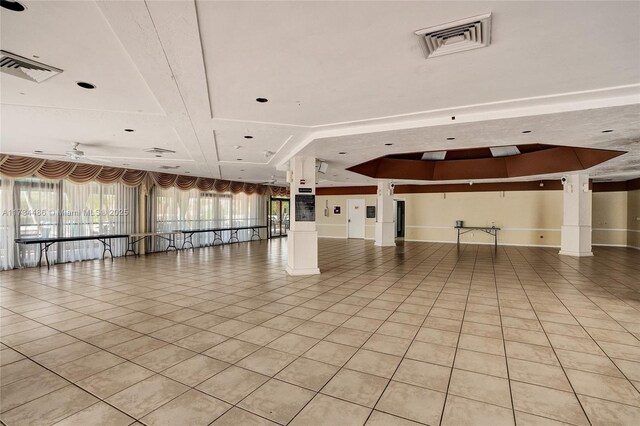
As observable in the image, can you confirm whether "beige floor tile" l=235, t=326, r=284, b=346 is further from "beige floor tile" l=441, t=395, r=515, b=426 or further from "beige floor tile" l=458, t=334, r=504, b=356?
"beige floor tile" l=458, t=334, r=504, b=356

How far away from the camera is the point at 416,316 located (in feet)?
13.8

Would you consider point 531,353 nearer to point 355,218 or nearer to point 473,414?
point 473,414

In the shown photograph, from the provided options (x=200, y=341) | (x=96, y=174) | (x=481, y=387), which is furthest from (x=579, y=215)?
(x=96, y=174)

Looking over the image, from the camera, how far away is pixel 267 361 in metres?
2.95

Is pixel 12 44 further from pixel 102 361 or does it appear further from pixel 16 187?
pixel 16 187

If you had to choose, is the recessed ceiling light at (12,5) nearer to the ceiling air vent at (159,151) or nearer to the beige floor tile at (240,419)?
the beige floor tile at (240,419)

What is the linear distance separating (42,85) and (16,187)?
21.1ft

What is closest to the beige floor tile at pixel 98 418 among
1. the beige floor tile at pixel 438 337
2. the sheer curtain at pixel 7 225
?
the beige floor tile at pixel 438 337

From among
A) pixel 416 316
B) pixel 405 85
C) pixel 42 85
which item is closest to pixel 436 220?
pixel 416 316

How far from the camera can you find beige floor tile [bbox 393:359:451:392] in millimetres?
2557

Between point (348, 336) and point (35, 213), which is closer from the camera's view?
point (348, 336)

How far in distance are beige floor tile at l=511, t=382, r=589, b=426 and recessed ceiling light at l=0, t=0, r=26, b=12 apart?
14.7 feet

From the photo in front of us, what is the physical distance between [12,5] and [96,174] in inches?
331

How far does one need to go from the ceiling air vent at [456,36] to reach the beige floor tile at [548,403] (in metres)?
2.86
